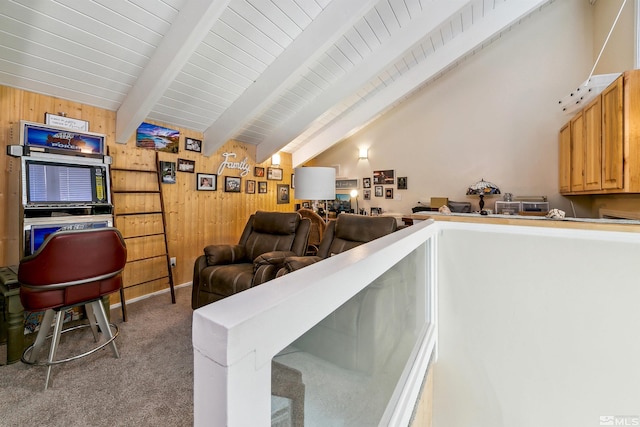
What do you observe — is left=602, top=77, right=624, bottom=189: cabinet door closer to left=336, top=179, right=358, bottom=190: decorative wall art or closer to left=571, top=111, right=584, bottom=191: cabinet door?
left=571, top=111, right=584, bottom=191: cabinet door

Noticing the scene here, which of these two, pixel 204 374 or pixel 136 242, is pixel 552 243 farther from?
pixel 136 242

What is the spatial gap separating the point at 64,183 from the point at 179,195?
136 centimetres

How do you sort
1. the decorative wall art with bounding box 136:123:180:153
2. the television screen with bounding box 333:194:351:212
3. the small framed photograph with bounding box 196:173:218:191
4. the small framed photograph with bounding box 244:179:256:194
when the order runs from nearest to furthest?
1. the decorative wall art with bounding box 136:123:180:153
2. the small framed photograph with bounding box 196:173:218:191
3. the small framed photograph with bounding box 244:179:256:194
4. the television screen with bounding box 333:194:351:212

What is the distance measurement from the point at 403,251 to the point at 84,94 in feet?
10.3

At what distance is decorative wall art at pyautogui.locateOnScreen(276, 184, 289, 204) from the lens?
16.9 feet

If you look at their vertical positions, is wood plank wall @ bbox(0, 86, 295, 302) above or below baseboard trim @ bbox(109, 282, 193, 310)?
above

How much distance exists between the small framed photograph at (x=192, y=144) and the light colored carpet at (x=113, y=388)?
90.5 inches

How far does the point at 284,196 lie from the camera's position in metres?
5.27

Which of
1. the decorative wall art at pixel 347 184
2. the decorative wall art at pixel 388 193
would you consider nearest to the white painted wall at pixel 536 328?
the decorative wall art at pixel 388 193

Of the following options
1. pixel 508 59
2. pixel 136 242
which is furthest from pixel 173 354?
pixel 508 59

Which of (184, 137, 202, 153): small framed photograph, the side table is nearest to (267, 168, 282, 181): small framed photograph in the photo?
(184, 137, 202, 153): small framed photograph

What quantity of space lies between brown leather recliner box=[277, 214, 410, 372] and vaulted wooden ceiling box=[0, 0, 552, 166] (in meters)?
2.13

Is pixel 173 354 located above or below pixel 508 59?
below

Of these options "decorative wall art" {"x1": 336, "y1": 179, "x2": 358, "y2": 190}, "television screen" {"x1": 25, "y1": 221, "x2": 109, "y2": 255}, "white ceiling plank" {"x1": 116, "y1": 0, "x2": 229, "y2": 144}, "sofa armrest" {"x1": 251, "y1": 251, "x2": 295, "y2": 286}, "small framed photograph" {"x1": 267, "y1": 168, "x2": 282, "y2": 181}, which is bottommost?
"sofa armrest" {"x1": 251, "y1": 251, "x2": 295, "y2": 286}
